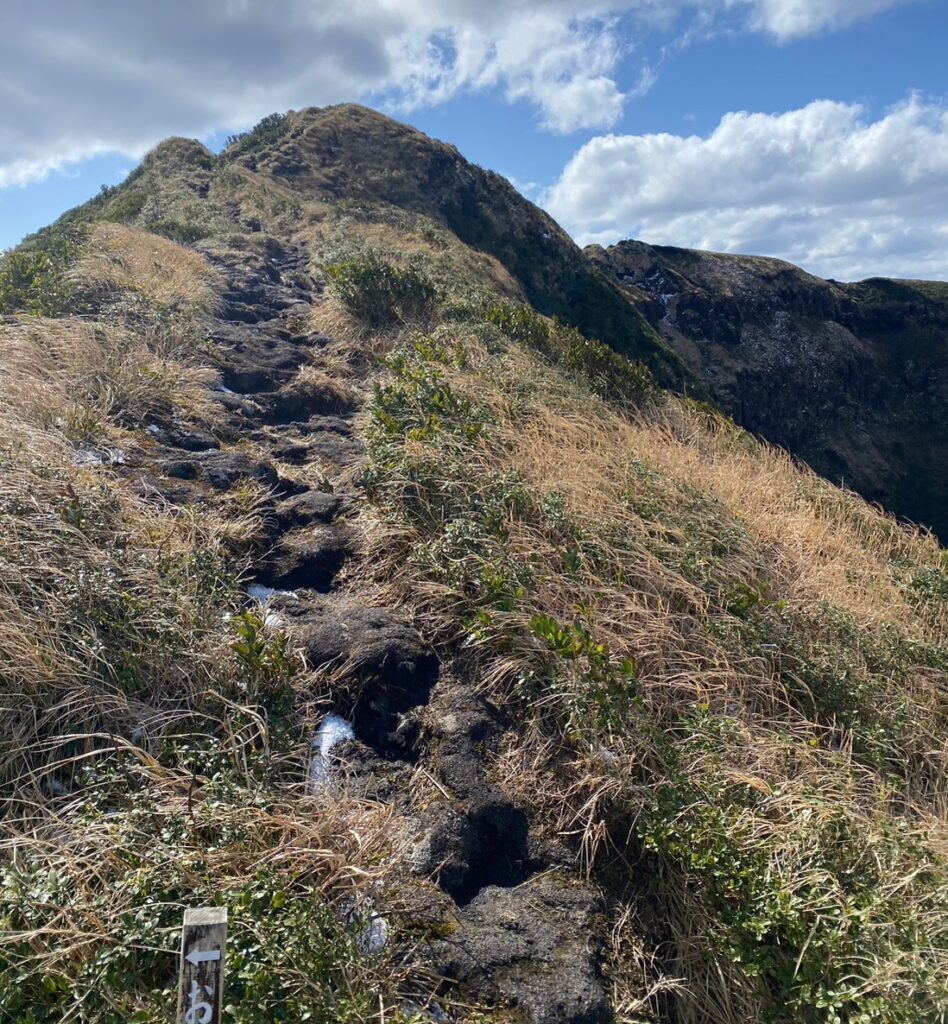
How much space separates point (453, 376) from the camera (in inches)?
257

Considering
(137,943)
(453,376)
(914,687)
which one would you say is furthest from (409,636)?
(453,376)

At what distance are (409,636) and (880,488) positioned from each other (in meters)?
36.9

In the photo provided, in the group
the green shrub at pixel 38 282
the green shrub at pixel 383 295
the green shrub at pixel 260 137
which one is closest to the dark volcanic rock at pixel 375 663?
the green shrub at pixel 38 282

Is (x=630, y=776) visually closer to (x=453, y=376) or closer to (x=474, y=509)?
(x=474, y=509)

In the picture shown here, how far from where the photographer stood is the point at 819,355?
41.2 meters

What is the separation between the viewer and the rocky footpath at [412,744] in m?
2.36

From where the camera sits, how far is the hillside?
219cm

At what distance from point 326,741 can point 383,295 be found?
6.93 meters

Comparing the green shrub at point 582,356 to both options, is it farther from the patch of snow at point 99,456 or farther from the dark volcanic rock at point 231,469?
the patch of snow at point 99,456

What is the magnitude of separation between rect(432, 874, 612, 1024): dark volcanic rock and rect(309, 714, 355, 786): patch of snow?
73 centimetres

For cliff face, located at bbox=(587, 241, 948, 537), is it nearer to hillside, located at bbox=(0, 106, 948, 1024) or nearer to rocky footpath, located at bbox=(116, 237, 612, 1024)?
hillside, located at bbox=(0, 106, 948, 1024)

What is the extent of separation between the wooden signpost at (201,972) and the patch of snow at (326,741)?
1.15 m

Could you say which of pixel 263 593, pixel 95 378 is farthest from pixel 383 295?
pixel 263 593

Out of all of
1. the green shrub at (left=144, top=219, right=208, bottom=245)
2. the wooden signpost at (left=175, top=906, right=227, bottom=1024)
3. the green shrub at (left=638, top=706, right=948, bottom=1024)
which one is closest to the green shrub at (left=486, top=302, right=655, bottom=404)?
the green shrub at (left=638, top=706, right=948, bottom=1024)
